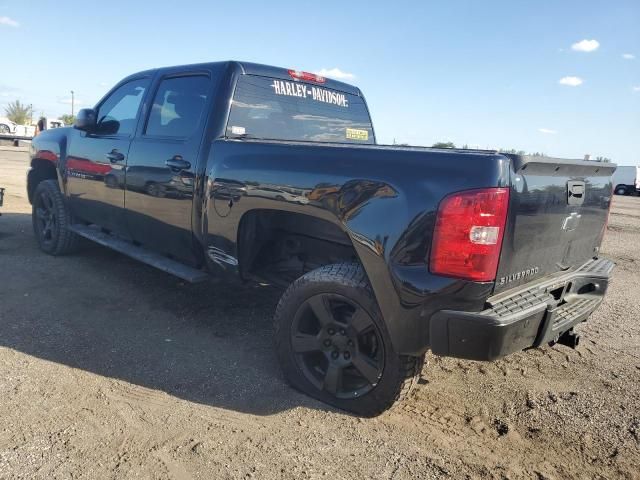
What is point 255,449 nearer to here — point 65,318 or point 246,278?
point 246,278

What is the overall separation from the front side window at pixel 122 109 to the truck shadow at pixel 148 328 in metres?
1.51

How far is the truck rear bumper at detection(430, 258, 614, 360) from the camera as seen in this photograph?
2447mm

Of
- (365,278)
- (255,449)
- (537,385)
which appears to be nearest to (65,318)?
(255,449)

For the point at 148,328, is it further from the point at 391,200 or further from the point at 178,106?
the point at 391,200

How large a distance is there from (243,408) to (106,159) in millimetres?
2904

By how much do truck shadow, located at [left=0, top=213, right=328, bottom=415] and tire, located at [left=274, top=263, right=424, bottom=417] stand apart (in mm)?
202

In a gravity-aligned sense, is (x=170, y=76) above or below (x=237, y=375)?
above

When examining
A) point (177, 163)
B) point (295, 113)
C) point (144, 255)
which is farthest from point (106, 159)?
point (295, 113)

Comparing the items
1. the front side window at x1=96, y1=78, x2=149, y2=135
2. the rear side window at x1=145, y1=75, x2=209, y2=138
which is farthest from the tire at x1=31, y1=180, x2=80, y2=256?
the rear side window at x1=145, y1=75, x2=209, y2=138

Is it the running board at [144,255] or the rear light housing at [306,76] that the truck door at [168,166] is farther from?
the rear light housing at [306,76]

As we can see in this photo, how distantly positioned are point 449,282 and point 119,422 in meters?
1.91

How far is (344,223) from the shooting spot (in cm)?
283

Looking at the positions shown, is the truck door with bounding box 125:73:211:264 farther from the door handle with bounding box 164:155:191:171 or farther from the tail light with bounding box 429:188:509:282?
the tail light with bounding box 429:188:509:282

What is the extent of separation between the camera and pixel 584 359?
4.00m
